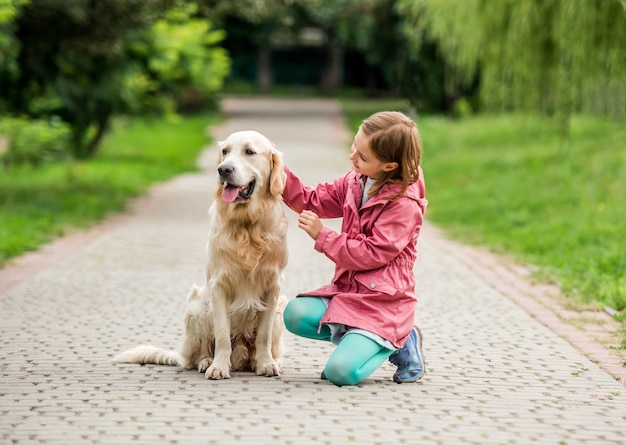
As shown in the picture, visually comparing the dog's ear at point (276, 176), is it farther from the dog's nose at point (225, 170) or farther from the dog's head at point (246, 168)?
the dog's nose at point (225, 170)

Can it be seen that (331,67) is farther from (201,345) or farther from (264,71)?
(201,345)

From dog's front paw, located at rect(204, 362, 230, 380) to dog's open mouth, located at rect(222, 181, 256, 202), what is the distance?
103 centimetres

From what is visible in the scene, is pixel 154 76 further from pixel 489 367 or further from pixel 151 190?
pixel 489 367

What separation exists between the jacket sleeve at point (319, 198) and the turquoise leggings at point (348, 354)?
0.62 m

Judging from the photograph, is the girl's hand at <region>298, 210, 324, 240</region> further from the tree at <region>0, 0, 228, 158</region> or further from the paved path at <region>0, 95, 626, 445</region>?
the tree at <region>0, 0, 228, 158</region>

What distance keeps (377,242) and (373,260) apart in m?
0.11

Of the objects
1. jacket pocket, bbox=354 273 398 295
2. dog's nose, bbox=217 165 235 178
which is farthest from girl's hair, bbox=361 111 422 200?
dog's nose, bbox=217 165 235 178

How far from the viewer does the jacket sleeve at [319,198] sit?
6.24m

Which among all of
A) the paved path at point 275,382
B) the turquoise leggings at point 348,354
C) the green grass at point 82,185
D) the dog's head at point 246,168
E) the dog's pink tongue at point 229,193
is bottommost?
the green grass at point 82,185

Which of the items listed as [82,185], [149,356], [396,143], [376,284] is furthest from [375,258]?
[82,185]

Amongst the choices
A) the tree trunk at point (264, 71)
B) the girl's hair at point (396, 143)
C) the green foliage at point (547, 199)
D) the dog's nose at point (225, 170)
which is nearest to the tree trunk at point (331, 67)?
the tree trunk at point (264, 71)

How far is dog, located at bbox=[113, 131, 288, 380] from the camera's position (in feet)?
19.2

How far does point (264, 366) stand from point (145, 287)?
3.67 m

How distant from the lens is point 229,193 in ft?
19.1
